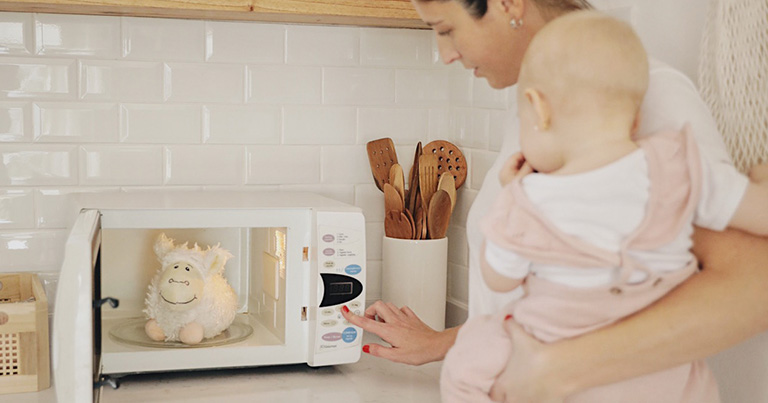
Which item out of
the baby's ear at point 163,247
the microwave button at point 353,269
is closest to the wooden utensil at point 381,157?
the microwave button at point 353,269

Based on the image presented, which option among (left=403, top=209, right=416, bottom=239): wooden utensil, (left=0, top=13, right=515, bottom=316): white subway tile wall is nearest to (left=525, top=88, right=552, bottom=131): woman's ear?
(left=0, top=13, right=515, bottom=316): white subway tile wall

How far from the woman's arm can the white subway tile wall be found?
84cm

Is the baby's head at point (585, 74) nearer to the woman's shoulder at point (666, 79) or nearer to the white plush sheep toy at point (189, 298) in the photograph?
the woman's shoulder at point (666, 79)

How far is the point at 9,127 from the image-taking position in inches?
67.1

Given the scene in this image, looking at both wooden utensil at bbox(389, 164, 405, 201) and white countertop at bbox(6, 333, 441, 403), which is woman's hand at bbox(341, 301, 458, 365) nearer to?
white countertop at bbox(6, 333, 441, 403)

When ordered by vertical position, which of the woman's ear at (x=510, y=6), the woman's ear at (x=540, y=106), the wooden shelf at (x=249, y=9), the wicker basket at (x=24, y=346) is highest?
the wooden shelf at (x=249, y=9)

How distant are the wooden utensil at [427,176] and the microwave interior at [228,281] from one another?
0.37 meters

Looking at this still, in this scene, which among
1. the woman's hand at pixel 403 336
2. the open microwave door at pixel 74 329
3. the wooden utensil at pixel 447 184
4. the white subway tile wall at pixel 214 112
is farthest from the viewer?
the wooden utensil at pixel 447 184

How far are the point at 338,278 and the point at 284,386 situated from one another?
0.71ft

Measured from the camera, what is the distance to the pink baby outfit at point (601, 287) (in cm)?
85

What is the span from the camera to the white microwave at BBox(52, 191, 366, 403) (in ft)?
4.90

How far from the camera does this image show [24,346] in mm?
1517

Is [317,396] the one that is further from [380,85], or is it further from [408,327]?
[380,85]

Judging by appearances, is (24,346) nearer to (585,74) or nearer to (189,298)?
(189,298)
